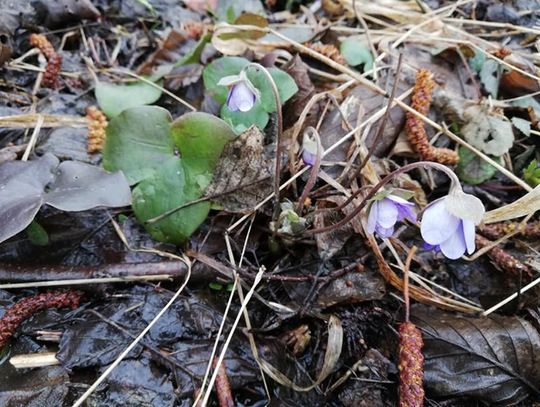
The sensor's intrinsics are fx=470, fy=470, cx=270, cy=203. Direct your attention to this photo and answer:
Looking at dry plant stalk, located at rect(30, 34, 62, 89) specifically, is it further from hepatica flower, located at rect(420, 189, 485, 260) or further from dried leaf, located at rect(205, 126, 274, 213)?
hepatica flower, located at rect(420, 189, 485, 260)

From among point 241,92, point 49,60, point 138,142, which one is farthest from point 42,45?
point 241,92

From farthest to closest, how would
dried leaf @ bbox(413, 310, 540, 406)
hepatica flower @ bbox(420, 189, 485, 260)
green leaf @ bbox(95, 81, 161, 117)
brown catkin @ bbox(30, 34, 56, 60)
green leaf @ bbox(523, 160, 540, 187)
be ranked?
brown catkin @ bbox(30, 34, 56, 60) → green leaf @ bbox(95, 81, 161, 117) → green leaf @ bbox(523, 160, 540, 187) → dried leaf @ bbox(413, 310, 540, 406) → hepatica flower @ bbox(420, 189, 485, 260)

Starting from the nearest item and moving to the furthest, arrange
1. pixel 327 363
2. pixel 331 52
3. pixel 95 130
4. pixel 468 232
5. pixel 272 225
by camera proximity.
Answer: pixel 468 232
pixel 327 363
pixel 272 225
pixel 95 130
pixel 331 52

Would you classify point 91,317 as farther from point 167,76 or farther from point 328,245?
point 167,76

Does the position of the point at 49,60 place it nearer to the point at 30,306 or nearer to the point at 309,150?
the point at 30,306

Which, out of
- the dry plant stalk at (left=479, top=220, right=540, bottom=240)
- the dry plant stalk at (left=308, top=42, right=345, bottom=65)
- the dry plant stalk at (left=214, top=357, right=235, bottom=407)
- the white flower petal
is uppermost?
the dry plant stalk at (left=308, top=42, right=345, bottom=65)

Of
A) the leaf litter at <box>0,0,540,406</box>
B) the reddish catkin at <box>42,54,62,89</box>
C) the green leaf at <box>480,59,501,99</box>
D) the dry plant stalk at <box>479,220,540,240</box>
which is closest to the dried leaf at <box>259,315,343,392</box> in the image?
the leaf litter at <box>0,0,540,406</box>
